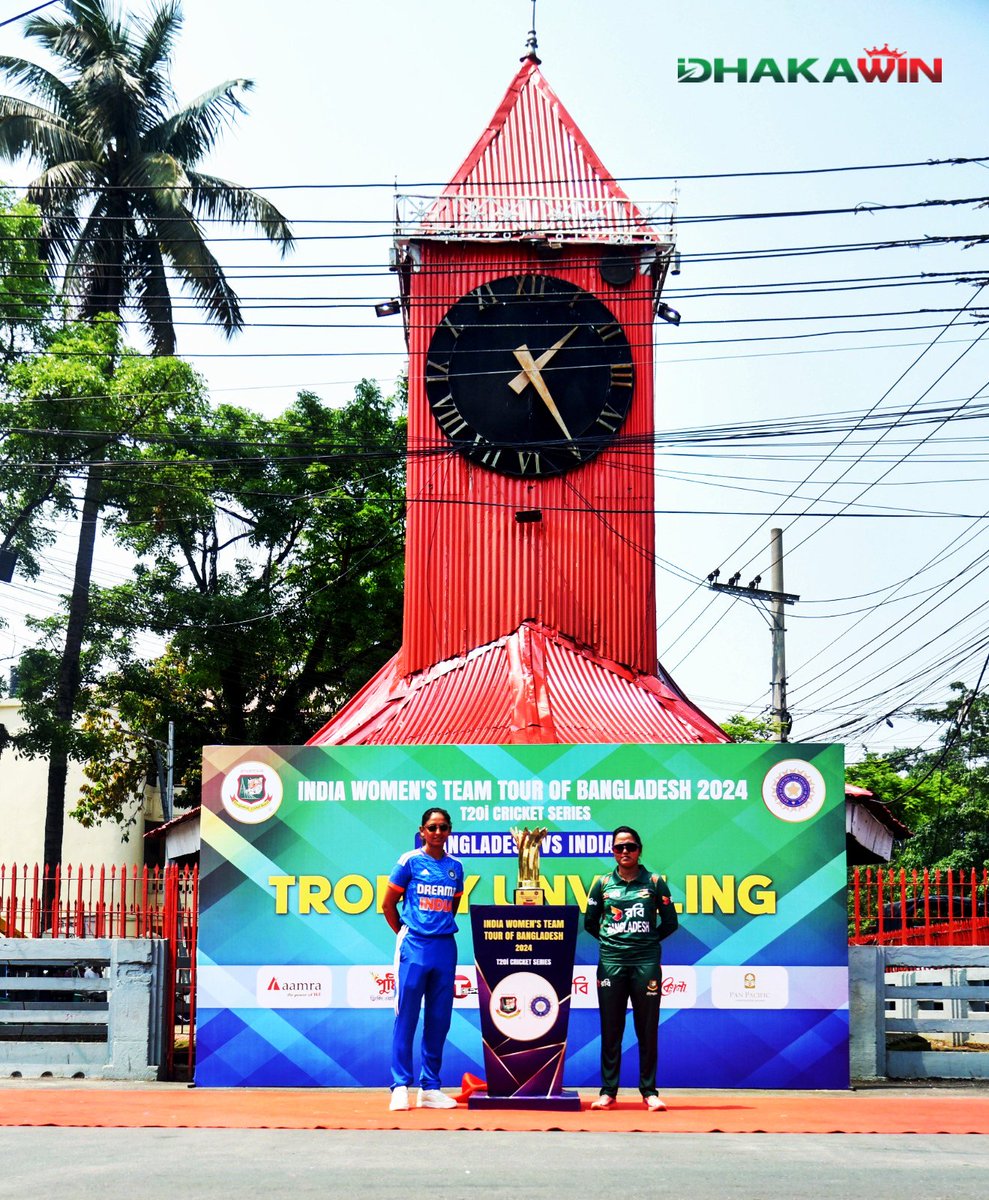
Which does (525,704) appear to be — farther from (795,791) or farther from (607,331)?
(607,331)

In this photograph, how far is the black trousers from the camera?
11.0 m

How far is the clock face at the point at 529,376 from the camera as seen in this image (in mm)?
20531

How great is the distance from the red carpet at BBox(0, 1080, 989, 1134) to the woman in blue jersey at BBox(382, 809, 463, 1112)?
0.47 m

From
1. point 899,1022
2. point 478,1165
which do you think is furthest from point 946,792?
point 478,1165

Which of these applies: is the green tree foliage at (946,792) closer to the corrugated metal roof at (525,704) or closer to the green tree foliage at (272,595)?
the green tree foliage at (272,595)

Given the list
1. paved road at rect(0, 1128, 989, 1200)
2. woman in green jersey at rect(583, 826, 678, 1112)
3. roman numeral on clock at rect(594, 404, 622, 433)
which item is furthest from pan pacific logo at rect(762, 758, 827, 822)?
roman numeral on clock at rect(594, 404, 622, 433)

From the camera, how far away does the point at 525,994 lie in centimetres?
1084

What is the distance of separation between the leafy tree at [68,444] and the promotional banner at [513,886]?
13.8 m

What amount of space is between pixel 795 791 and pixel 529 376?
8.17 metres

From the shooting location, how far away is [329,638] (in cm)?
3631

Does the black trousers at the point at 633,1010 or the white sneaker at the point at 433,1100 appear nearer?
the white sneaker at the point at 433,1100

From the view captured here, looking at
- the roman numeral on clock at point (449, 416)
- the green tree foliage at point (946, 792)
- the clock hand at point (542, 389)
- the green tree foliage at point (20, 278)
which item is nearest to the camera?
the clock hand at point (542, 389)

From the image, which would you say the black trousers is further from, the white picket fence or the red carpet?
the white picket fence

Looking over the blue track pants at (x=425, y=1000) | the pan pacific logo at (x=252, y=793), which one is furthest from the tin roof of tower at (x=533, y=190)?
the blue track pants at (x=425, y=1000)
